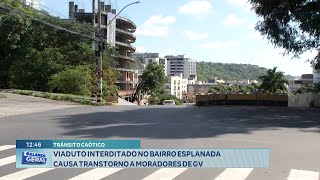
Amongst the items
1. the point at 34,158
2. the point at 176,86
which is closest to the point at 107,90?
the point at 34,158

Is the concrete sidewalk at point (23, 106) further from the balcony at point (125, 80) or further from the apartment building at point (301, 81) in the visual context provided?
the apartment building at point (301, 81)

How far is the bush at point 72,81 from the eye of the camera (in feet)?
150

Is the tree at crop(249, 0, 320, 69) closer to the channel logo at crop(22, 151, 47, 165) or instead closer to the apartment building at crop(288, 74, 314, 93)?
the channel logo at crop(22, 151, 47, 165)

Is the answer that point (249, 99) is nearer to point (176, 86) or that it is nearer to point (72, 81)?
point (72, 81)

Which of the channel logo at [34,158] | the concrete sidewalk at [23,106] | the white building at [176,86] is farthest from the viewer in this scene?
the white building at [176,86]

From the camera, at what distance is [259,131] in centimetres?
1630

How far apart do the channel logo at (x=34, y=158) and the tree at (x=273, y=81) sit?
8381cm

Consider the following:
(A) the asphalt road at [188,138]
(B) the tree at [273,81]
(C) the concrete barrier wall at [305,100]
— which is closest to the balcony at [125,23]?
(B) the tree at [273,81]

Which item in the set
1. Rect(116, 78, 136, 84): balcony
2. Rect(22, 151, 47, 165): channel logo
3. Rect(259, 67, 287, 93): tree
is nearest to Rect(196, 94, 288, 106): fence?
Rect(22, 151, 47, 165): channel logo

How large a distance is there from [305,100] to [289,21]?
1244 cm

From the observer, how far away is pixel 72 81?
45.9 meters

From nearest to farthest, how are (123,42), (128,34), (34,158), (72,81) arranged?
(34,158) → (72,81) → (128,34) → (123,42)

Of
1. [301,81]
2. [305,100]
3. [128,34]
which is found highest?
[128,34]

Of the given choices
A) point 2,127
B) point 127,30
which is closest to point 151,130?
point 2,127
